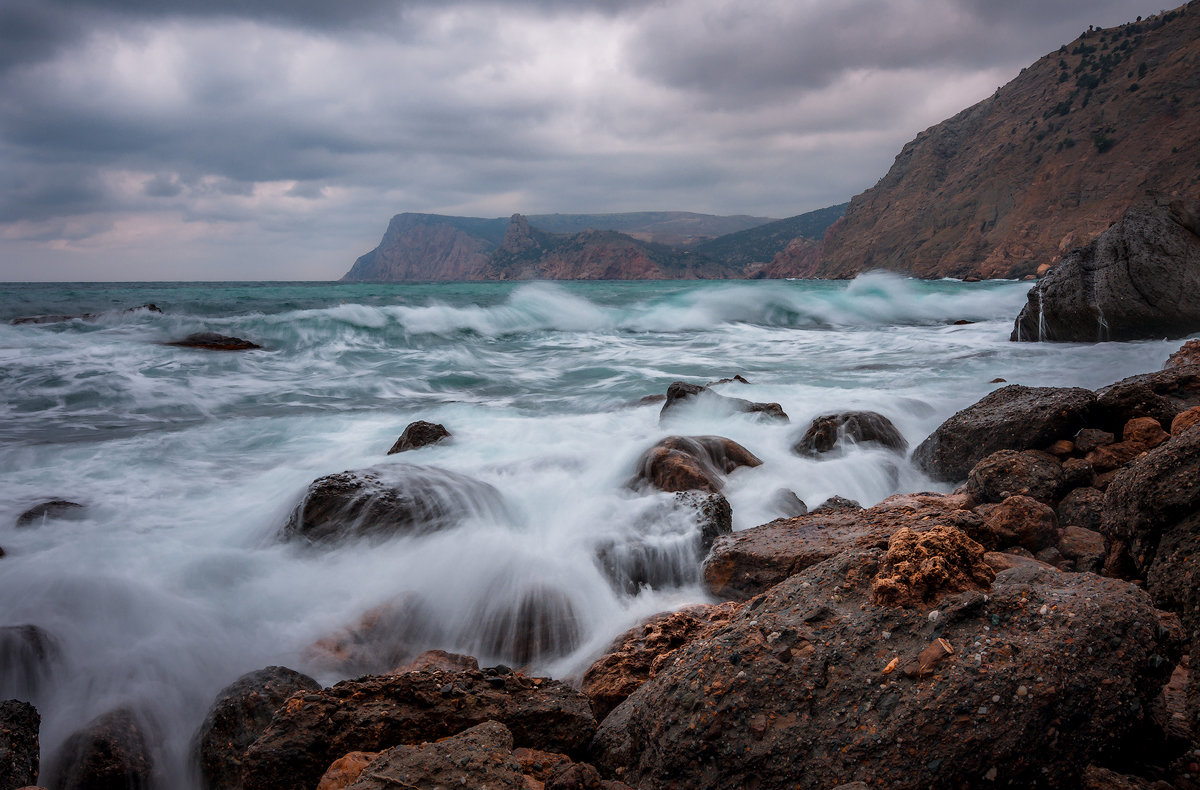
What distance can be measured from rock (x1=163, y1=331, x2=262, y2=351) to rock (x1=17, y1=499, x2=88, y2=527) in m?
11.7

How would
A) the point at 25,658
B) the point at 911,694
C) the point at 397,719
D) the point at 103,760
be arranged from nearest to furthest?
the point at 911,694, the point at 397,719, the point at 103,760, the point at 25,658

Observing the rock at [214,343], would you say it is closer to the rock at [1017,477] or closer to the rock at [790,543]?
the rock at [790,543]

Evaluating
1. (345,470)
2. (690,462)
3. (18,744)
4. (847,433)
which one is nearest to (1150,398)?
(847,433)

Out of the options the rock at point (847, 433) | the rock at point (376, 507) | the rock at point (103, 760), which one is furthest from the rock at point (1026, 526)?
the rock at point (103, 760)

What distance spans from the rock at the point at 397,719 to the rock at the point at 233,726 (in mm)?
543

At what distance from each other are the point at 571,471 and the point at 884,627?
4.65 m

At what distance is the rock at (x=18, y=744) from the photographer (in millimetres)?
2287

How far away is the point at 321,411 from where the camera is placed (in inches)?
400

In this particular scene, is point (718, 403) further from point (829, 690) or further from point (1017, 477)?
point (829, 690)

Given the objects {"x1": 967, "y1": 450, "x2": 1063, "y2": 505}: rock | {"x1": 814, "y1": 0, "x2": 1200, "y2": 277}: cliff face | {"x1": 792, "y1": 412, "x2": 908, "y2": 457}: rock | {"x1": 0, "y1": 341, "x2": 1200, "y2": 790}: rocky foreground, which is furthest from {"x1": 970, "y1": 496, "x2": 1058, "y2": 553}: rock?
{"x1": 814, "y1": 0, "x2": 1200, "y2": 277}: cliff face

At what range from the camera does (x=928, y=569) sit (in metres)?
1.96

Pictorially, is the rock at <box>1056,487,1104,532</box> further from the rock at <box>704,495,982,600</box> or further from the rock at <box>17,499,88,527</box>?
the rock at <box>17,499,88,527</box>

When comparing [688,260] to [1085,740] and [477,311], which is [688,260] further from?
[1085,740]

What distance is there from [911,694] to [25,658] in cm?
430
